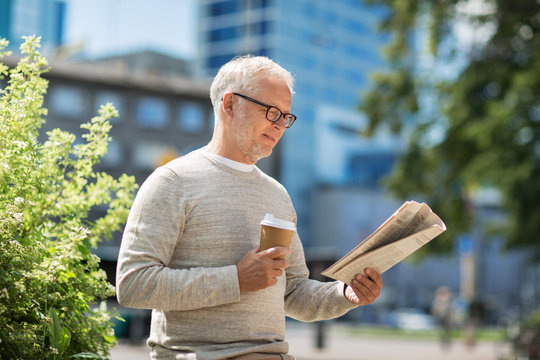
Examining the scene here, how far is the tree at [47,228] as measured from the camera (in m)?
2.69

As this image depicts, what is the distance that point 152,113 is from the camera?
5734 cm

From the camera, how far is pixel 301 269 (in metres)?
3.26

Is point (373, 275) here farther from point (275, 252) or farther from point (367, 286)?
point (275, 252)

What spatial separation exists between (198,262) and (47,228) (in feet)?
2.98

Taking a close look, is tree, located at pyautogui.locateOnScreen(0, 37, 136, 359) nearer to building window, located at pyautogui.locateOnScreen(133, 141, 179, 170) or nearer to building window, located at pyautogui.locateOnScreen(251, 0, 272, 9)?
building window, located at pyautogui.locateOnScreen(133, 141, 179, 170)

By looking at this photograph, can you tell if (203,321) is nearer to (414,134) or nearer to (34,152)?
(34,152)

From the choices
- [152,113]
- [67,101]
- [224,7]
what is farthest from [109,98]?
[224,7]

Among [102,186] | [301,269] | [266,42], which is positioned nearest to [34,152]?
[102,186]

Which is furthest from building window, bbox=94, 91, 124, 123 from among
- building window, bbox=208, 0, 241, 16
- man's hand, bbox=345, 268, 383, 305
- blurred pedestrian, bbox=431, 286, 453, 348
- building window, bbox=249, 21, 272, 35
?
man's hand, bbox=345, 268, 383, 305

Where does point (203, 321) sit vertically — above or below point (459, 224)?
above

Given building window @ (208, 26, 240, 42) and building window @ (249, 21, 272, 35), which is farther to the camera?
building window @ (208, 26, 240, 42)

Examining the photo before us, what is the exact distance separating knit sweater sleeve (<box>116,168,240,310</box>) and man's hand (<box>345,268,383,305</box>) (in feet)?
1.74

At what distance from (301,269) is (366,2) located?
16.2 m

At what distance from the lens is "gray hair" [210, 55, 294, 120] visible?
2.95m
